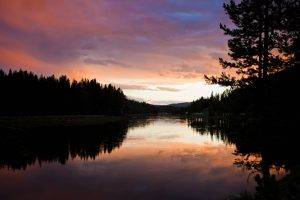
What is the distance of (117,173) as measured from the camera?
1309 inches

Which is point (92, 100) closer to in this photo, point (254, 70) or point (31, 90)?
point (31, 90)

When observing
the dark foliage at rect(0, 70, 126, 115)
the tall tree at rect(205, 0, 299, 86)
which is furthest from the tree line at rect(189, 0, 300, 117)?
the dark foliage at rect(0, 70, 126, 115)

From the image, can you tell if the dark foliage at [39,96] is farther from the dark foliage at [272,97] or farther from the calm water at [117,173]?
the dark foliage at [272,97]

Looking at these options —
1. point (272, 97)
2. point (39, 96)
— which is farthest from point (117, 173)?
point (39, 96)

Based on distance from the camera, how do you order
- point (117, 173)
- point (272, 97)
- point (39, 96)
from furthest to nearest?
point (39, 96), point (117, 173), point (272, 97)

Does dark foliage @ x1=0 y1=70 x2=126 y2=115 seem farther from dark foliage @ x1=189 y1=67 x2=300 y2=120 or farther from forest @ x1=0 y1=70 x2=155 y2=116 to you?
dark foliage @ x1=189 y1=67 x2=300 y2=120

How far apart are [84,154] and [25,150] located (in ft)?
25.5

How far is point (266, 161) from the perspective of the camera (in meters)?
24.8

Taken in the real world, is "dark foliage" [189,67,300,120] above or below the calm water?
above

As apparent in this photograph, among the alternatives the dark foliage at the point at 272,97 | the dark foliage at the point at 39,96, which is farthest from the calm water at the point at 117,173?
the dark foliage at the point at 39,96

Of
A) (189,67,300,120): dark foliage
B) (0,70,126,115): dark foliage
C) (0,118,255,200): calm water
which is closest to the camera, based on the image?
(189,67,300,120): dark foliage

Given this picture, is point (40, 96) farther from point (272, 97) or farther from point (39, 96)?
point (272, 97)

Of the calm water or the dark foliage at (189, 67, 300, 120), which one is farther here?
the calm water

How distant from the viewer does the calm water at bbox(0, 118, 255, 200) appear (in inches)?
1013
